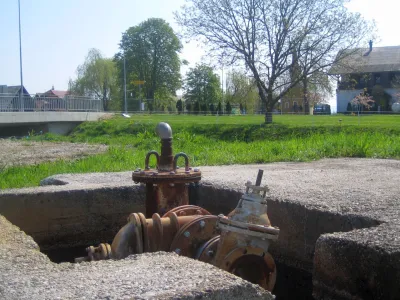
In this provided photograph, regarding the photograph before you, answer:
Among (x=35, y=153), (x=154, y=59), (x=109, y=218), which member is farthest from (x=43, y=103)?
(x=154, y=59)

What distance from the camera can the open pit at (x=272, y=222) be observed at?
243 centimetres

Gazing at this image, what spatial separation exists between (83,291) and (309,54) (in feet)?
86.1

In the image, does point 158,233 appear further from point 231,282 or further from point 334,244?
point 231,282

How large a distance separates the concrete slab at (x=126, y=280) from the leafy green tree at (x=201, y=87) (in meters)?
70.5

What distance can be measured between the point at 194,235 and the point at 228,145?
452 inches

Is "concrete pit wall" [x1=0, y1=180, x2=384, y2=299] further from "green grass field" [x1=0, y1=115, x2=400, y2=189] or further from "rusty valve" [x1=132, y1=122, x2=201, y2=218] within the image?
"green grass field" [x1=0, y1=115, x2=400, y2=189]

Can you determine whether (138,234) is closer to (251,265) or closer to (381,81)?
(251,265)

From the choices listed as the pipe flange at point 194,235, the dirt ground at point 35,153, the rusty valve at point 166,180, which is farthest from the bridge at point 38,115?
the pipe flange at point 194,235

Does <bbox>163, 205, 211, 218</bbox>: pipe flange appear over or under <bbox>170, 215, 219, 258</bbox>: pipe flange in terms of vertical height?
over

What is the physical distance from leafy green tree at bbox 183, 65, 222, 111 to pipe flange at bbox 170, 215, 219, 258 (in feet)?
227

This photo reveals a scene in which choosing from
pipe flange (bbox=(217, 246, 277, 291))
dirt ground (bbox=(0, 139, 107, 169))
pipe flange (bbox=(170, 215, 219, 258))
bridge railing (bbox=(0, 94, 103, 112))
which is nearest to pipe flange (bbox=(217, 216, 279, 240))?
pipe flange (bbox=(217, 246, 277, 291))

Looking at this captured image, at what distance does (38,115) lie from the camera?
1196 inches

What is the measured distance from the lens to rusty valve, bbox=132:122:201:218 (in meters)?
4.60

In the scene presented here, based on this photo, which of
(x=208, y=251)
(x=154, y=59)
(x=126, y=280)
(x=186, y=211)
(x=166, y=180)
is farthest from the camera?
(x=154, y=59)
